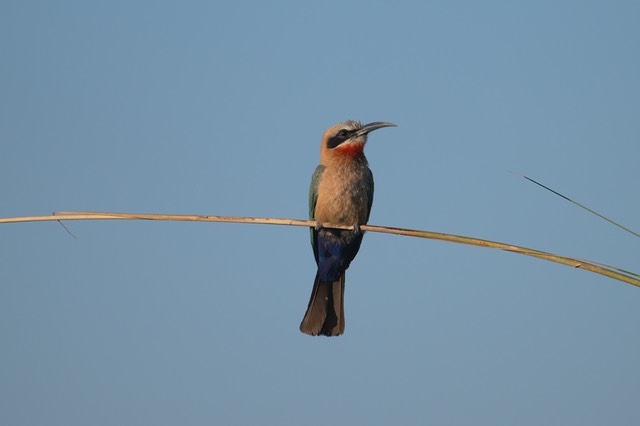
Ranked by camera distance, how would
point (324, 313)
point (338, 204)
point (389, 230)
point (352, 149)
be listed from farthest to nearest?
point (352, 149) → point (338, 204) → point (324, 313) → point (389, 230)

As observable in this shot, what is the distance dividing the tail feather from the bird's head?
0.98 meters

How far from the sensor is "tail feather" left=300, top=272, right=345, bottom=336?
17.6 feet

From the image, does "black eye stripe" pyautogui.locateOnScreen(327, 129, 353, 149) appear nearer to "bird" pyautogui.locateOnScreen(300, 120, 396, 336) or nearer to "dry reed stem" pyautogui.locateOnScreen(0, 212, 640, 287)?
"bird" pyautogui.locateOnScreen(300, 120, 396, 336)

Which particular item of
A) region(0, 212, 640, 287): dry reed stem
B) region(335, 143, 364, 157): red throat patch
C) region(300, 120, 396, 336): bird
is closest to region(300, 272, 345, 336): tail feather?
region(300, 120, 396, 336): bird

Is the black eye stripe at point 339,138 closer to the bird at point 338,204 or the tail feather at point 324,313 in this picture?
the bird at point 338,204

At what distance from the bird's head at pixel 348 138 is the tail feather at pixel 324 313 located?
976mm

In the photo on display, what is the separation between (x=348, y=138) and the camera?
576 centimetres

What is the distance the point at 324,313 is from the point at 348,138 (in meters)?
1.30

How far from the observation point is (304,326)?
5406 mm

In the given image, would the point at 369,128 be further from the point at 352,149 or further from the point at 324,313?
the point at 324,313

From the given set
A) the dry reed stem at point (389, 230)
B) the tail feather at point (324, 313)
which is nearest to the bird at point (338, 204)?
the tail feather at point (324, 313)

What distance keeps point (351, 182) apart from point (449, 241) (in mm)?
3115

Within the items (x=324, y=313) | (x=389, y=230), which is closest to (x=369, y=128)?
(x=324, y=313)

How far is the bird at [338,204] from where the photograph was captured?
558cm
